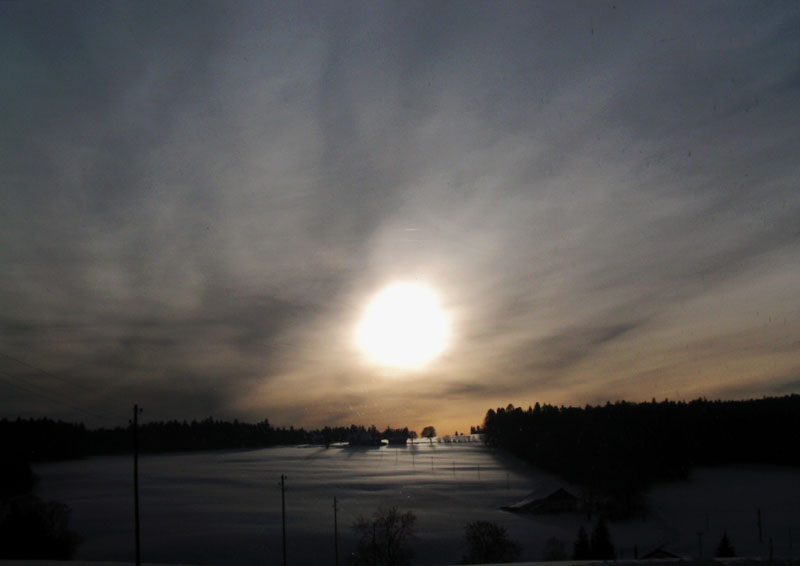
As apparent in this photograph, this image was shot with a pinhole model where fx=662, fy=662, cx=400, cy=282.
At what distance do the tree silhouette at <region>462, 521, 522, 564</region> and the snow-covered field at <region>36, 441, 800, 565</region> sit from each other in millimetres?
1229

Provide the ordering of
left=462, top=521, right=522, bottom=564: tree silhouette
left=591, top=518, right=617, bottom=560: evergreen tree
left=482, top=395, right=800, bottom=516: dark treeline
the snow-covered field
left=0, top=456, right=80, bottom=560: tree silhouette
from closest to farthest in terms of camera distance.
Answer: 1. left=591, top=518, right=617, bottom=560: evergreen tree
2. left=0, top=456, right=80, bottom=560: tree silhouette
3. left=462, top=521, right=522, bottom=564: tree silhouette
4. the snow-covered field
5. left=482, top=395, right=800, bottom=516: dark treeline

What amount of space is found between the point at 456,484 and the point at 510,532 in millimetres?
43468

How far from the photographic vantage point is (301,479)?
97562mm

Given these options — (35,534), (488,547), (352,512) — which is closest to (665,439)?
(352,512)

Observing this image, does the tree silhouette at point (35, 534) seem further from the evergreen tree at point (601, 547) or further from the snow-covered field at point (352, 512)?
the evergreen tree at point (601, 547)

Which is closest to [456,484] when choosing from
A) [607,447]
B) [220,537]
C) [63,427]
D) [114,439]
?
[607,447]

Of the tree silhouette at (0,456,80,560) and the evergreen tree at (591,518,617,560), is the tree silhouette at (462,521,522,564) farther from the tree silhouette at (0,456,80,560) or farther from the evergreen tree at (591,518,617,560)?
the tree silhouette at (0,456,80,560)

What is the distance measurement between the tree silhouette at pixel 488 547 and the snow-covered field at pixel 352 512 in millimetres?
1229

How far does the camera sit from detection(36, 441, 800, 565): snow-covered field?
130 feet

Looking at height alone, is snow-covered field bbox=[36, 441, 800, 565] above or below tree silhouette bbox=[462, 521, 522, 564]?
below

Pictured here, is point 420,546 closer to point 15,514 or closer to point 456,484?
point 15,514

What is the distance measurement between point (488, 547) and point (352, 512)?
2623 cm

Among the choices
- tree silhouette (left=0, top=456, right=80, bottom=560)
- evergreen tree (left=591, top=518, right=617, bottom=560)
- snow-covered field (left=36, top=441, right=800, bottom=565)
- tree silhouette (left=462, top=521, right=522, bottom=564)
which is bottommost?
snow-covered field (left=36, top=441, right=800, bottom=565)

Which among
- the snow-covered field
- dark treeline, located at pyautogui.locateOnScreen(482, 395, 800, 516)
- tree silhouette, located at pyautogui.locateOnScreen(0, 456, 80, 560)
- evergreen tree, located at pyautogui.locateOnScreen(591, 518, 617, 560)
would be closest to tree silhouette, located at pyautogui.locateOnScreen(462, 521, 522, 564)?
the snow-covered field
